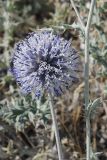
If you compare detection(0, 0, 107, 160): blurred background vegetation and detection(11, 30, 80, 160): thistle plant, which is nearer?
detection(11, 30, 80, 160): thistle plant

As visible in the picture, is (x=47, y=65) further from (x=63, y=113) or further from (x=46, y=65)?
(x=63, y=113)

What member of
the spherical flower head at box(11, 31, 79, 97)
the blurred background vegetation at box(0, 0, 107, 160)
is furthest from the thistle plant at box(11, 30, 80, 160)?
the blurred background vegetation at box(0, 0, 107, 160)

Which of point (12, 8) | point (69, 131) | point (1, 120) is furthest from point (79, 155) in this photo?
point (12, 8)

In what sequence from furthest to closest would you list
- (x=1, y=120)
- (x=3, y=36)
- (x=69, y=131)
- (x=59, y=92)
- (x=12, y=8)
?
(x=3, y=36) < (x=12, y=8) < (x=69, y=131) < (x=1, y=120) < (x=59, y=92)

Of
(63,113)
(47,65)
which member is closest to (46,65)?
(47,65)

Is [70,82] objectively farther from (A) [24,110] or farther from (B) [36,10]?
(B) [36,10]

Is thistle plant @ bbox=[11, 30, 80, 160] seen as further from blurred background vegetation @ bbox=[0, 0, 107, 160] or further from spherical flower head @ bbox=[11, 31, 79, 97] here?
blurred background vegetation @ bbox=[0, 0, 107, 160]

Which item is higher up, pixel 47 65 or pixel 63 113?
pixel 47 65

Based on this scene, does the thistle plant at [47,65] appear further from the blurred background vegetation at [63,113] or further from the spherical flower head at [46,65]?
the blurred background vegetation at [63,113]
